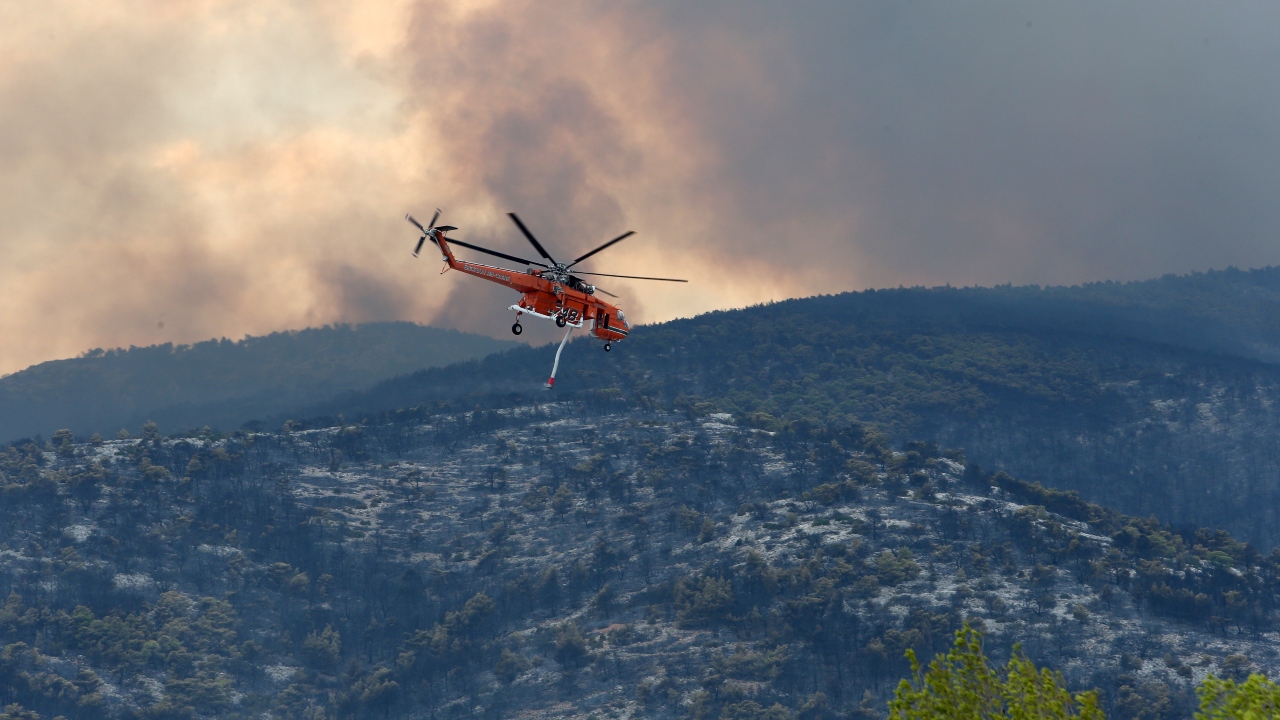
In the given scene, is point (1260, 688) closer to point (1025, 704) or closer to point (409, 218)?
point (1025, 704)

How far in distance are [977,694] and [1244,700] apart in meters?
10.8

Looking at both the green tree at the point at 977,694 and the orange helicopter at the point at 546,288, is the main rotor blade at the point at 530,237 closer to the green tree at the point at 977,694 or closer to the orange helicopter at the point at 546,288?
the orange helicopter at the point at 546,288

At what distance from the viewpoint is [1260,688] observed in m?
47.3

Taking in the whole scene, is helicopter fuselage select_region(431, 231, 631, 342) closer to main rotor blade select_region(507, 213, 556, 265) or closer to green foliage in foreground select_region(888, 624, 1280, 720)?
main rotor blade select_region(507, 213, 556, 265)

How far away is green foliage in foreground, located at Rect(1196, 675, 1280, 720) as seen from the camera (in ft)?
153

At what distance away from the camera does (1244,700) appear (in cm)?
4750

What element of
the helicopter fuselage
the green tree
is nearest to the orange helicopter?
the helicopter fuselage

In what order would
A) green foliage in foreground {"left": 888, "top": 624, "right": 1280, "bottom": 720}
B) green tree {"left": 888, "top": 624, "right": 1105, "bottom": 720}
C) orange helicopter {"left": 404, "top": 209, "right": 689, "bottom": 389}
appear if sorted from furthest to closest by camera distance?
orange helicopter {"left": 404, "top": 209, "right": 689, "bottom": 389}
green tree {"left": 888, "top": 624, "right": 1105, "bottom": 720}
green foliage in foreground {"left": 888, "top": 624, "right": 1280, "bottom": 720}

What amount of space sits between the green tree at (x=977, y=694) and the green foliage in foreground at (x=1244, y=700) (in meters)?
4.65

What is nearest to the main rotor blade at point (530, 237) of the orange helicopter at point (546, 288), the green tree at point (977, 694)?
the orange helicopter at point (546, 288)

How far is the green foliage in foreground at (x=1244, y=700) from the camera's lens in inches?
1836

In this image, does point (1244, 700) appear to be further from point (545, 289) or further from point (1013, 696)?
point (545, 289)

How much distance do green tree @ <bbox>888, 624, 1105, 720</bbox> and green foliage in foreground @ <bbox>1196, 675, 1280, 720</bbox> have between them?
465 centimetres

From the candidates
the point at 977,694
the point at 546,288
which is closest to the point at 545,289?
the point at 546,288
